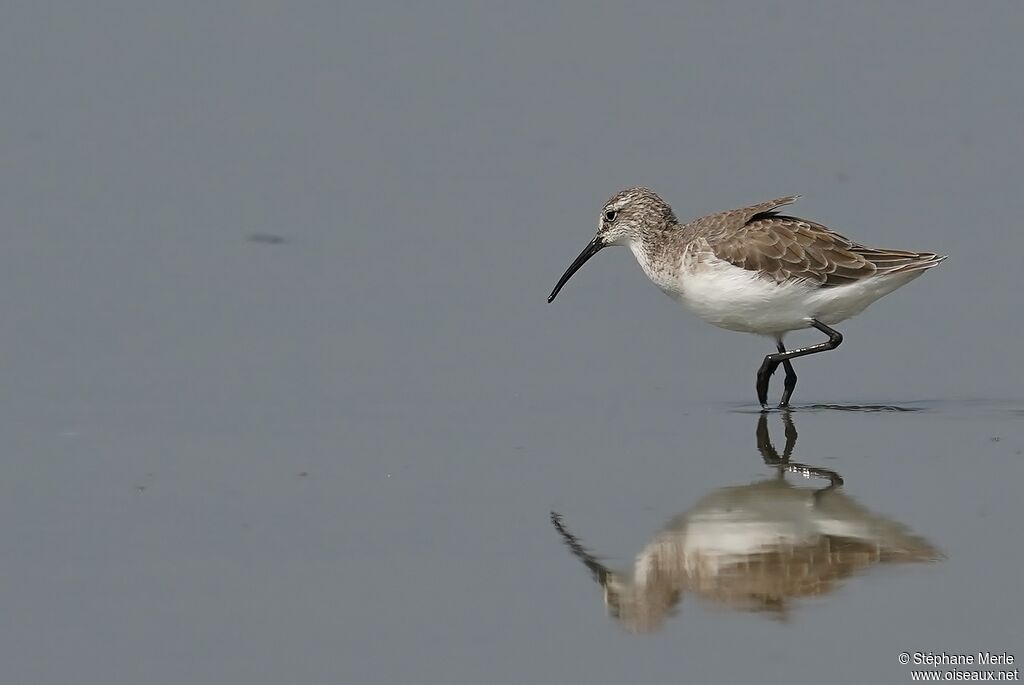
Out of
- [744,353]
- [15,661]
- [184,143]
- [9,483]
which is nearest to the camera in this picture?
[15,661]

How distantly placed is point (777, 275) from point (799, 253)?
248 millimetres

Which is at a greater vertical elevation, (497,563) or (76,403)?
(497,563)

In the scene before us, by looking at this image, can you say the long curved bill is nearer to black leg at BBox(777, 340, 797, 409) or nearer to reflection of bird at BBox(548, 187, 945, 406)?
reflection of bird at BBox(548, 187, 945, 406)

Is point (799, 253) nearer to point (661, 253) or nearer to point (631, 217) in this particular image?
point (661, 253)

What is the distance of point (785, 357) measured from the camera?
12461 millimetres

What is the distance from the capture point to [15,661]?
7582 millimetres

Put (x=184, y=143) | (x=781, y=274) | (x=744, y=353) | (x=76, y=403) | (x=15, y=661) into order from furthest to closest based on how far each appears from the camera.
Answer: (x=184, y=143), (x=744, y=353), (x=781, y=274), (x=76, y=403), (x=15, y=661)

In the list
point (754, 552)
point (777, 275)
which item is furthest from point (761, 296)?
point (754, 552)

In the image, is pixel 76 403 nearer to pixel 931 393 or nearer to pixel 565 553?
pixel 565 553

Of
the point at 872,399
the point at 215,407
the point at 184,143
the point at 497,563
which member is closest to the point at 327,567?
the point at 497,563

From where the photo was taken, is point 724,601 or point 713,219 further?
point 713,219

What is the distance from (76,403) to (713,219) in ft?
16.3

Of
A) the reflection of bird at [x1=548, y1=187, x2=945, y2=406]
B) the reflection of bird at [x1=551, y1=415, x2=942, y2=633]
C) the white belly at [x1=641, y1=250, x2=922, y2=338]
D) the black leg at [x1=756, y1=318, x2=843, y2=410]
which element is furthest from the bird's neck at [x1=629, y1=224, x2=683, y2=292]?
the reflection of bird at [x1=551, y1=415, x2=942, y2=633]

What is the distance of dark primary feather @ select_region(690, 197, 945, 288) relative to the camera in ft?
41.1
